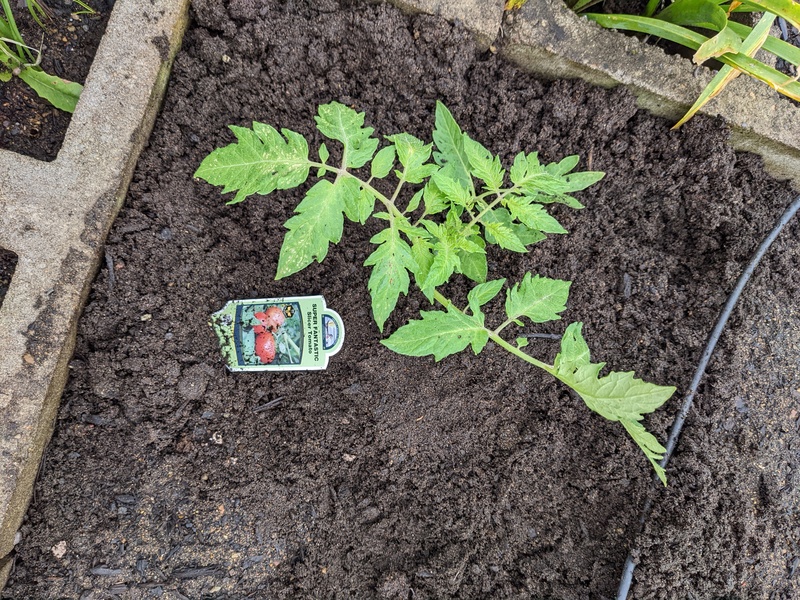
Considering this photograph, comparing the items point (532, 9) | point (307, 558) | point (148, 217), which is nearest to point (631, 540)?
point (307, 558)

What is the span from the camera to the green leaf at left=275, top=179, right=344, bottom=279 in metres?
1.41

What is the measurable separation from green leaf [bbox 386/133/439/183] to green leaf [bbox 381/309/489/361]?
1.39 feet

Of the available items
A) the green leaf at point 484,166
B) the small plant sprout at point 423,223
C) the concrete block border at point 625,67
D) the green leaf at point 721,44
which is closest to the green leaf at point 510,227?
the small plant sprout at point 423,223

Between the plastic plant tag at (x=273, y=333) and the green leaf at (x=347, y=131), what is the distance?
0.55 m

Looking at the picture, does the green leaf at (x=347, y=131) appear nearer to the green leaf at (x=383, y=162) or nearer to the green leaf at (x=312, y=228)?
the green leaf at (x=383, y=162)

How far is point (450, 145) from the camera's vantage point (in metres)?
1.70

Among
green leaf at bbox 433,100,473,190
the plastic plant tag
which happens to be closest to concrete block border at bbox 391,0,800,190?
green leaf at bbox 433,100,473,190

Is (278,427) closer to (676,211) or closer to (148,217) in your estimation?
(148,217)

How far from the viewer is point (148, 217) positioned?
1.74m

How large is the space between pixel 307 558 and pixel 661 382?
1475 millimetres

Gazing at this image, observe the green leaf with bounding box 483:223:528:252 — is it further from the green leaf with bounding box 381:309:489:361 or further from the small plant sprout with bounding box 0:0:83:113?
the small plant sprout with bounding box 0:0:83:113

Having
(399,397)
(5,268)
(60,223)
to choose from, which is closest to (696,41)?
(399,397)

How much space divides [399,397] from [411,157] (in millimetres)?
891

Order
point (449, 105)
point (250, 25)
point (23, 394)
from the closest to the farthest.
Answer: point (23, 394) < point (250, 25) < point (449, 105)
